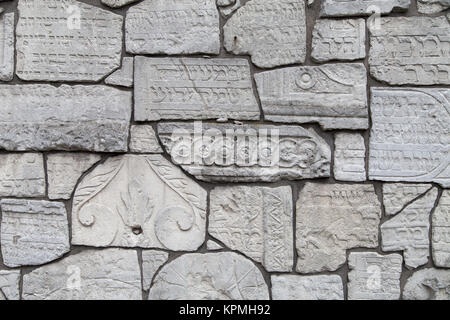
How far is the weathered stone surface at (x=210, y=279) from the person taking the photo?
2.64 meters

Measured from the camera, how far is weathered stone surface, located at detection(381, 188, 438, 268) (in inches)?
103

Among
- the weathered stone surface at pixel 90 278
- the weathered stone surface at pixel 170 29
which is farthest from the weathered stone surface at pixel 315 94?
the weathered stone surface at pixel 90 278

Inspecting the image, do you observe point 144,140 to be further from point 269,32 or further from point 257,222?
point 269,32

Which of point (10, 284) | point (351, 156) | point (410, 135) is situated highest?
point (410, 135)

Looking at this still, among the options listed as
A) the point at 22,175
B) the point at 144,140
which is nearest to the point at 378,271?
the point at 144,140

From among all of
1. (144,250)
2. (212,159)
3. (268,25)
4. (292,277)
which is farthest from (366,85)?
(144,250)

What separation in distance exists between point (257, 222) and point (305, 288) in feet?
1.40

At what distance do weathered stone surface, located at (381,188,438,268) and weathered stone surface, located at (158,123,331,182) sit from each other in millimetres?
432

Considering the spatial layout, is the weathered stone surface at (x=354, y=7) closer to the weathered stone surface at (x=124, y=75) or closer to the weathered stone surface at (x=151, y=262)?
the weathered stone surface at (x=124, y=75)

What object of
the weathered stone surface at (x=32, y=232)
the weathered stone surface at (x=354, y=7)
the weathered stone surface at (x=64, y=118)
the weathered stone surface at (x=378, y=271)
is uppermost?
the weathered stone surface at (x=354, y=7)

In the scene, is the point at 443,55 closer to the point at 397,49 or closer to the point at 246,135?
the point at 397,49

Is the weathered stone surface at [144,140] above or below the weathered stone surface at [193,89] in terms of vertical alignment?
below

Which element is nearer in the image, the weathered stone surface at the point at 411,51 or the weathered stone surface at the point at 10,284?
the weathered stone surface at the point at 411,51

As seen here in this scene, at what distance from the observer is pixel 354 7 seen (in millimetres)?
2578
